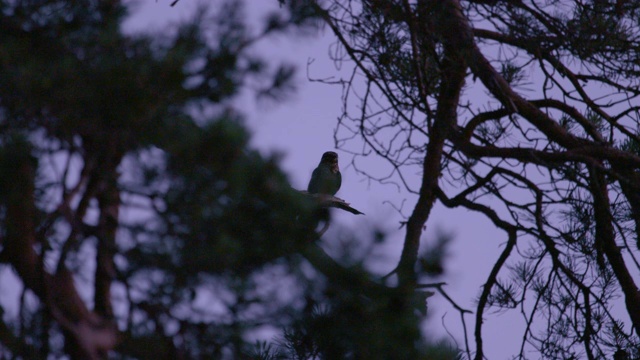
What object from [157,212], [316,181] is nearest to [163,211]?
[157,212]

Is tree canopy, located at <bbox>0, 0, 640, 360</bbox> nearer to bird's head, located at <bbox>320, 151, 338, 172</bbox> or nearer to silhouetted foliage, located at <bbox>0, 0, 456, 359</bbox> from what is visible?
silhouetted foliage, located at <bbox>0, 0, 456, 359</bbox>

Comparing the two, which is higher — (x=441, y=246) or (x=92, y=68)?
(x=92, y=68)

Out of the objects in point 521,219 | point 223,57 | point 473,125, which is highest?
point 473,125

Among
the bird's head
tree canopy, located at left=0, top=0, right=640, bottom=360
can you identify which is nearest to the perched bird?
the bird's head

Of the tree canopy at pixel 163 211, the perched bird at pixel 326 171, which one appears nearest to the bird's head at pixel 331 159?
the perched bird at pixel 326 171

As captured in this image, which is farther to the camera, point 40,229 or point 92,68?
point 40,229

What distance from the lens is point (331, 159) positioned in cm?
415

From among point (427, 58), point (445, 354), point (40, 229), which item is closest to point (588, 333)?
point (427, 58)

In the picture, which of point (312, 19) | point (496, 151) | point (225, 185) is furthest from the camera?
point (496, 151)

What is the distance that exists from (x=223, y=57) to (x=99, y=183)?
1.19ft

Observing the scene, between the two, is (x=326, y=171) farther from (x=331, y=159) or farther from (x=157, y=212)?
(x=157, y=212)

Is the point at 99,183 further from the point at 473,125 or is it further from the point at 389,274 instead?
the point at 473,125

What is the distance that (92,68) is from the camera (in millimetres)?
1296

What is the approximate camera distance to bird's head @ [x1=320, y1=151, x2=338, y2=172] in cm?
415
